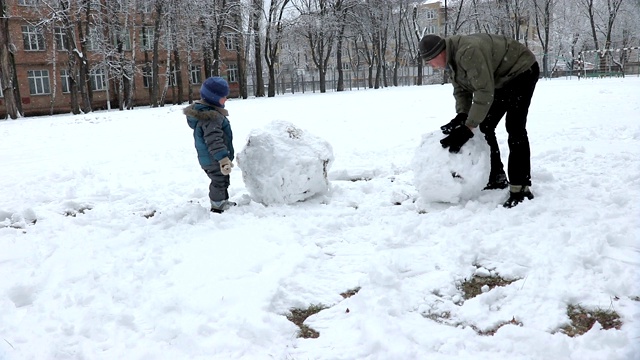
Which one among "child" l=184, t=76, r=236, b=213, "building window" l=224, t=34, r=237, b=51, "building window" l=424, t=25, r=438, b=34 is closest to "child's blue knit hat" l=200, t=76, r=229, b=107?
"child" l=184, t=76, r=236, b=213

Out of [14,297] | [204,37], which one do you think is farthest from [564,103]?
[204,37]

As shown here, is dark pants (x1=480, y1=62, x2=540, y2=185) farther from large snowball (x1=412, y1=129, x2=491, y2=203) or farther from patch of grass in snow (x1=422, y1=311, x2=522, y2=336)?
patch of grass in snow (x1=422, y1=311, x2=522, y2=336)

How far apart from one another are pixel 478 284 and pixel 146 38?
3914cm

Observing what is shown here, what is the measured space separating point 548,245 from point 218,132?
3.17 meters

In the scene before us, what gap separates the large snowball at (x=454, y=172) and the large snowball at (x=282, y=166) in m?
1.13

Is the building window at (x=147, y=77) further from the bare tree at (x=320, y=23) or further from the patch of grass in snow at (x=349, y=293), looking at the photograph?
the patch of grass in snow at (x=349, y=293)

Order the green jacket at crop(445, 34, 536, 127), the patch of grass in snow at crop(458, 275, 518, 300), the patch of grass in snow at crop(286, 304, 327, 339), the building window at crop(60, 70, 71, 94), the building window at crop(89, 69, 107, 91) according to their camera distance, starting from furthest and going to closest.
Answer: the building window at crop(89, 69, 107, 91)
the building window at crop(60, 70, 71, 94)
the green jacket at crop(445, 34, 536, 127)
the patch of grass in snow at crop(458, 275, 518, 300)
the patch of grass in snow at crop(286, 304, 327, 339)

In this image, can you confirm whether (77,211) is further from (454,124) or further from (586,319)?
(586,319)

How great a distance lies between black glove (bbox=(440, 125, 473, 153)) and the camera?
4.50 meters

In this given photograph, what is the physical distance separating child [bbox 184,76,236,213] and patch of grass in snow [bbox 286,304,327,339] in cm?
225

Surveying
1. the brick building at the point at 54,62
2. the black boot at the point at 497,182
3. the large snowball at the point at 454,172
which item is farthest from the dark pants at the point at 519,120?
the brick building at the point at 54,62

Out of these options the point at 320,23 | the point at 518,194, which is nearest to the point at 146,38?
the point at 320,23

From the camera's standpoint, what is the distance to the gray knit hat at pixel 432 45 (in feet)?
14.3

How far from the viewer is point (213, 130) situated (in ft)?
16.2
